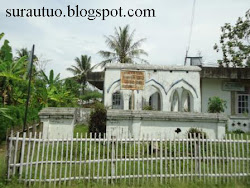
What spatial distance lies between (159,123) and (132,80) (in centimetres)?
284

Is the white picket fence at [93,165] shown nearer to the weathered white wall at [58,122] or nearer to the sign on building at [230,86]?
the weathered white wall at [58,122]

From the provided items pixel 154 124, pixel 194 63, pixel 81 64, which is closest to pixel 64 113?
pixel 154 124

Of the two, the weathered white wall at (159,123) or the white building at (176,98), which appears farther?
the white building at (176,98)

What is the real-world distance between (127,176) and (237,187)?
2.59 m

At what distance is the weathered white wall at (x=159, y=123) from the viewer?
8227mm

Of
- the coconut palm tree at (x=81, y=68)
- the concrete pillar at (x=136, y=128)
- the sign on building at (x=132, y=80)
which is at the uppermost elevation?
the coconut palm tree at (x=81, y=68)

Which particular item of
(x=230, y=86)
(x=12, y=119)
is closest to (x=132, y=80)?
(x=12, y=119)

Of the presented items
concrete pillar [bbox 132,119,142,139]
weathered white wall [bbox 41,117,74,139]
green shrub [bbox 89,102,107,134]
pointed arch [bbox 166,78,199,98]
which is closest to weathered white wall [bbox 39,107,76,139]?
weathered white wall [bbox 41,117,74,139]

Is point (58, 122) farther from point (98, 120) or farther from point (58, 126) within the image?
point (98, 120)

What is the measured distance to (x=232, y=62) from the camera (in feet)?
68.3

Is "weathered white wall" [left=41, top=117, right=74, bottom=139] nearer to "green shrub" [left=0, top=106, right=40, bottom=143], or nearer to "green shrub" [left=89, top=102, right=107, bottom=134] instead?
"green shrub" [left=0, top=106, right=40, bottom=143]

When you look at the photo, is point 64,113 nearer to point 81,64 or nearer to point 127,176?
point 127,176

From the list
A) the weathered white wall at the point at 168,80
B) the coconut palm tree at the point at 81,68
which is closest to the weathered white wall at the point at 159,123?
the weathered white wall at the point at 168,80

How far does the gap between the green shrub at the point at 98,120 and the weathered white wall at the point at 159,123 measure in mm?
1626
